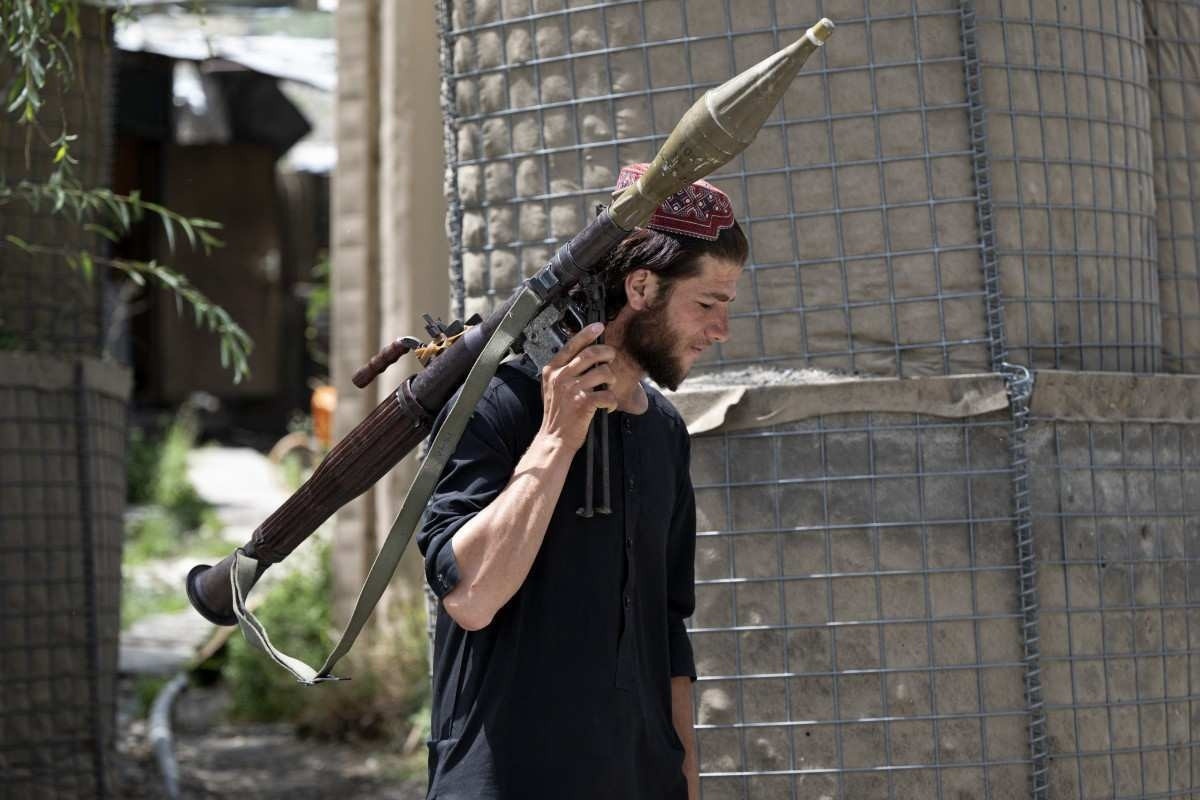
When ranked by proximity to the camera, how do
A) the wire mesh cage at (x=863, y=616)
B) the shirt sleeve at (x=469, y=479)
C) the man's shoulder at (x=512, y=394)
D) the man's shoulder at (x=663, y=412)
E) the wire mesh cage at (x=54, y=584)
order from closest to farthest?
the shirt sleeve at (x=469, y=479) < the man's shoulder at (x=512, y=394) < the man's shoulder at (x=663, y=412) < the wire mesh cage at (x=863, y=616) < the wire mesh cage at (x=54, y=584)

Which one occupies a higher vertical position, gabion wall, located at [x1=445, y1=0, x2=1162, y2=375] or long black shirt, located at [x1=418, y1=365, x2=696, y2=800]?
gabion wall, located at [x1=445, y1=0, x2=1162, y2=375]

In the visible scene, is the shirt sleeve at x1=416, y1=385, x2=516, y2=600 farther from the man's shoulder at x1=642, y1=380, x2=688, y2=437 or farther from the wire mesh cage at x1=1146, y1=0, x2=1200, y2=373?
the wire mesh cage at x1=1146, y1=0, x2=1200, y2=373

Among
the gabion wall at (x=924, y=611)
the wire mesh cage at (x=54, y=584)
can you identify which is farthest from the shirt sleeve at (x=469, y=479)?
the wire mesh cage at (x=54, y=584)

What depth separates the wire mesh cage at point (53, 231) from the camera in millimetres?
5582

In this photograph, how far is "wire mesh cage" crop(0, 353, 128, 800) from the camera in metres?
5.40

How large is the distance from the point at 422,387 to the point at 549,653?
486 mm

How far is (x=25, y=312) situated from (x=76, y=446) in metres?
0.51

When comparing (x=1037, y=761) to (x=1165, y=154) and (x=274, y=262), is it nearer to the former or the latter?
(x=1165, y=154)

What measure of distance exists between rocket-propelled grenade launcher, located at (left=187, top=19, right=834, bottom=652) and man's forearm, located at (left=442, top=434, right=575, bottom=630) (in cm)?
22

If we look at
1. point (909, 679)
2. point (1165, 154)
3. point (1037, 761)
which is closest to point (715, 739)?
point (909, 679)

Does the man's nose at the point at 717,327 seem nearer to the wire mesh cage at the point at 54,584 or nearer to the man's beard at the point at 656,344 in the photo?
the man's beard at the point at 656,344

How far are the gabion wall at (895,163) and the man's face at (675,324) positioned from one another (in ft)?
3.17

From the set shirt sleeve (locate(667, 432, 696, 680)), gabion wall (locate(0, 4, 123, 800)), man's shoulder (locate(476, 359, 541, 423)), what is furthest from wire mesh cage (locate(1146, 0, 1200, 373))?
gabion wall (locate(0, 4, 123, 800))

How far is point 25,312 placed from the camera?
5.68 m
